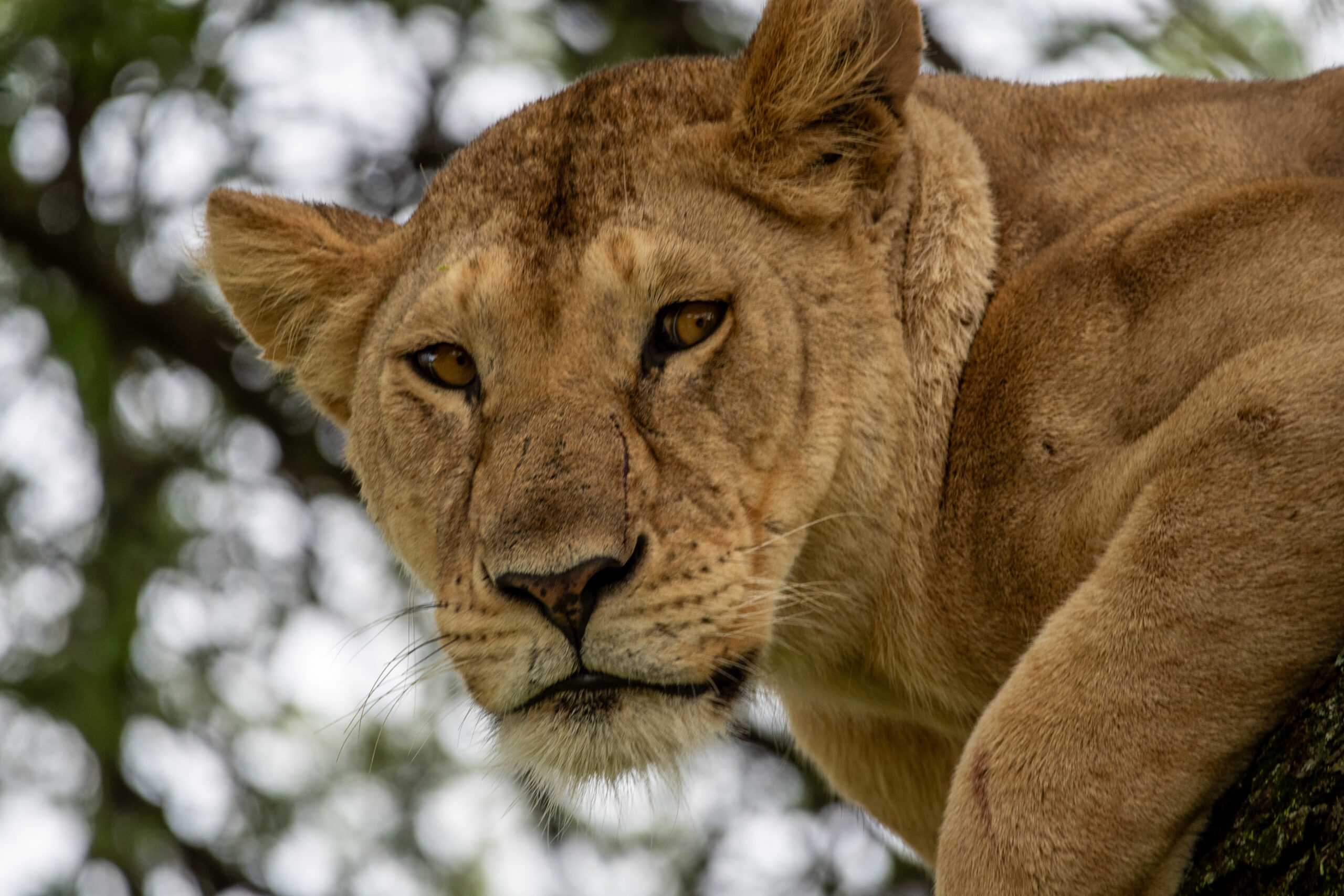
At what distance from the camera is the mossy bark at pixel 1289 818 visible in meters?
2.49

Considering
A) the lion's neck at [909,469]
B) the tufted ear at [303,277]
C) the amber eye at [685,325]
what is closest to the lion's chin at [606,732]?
the lion's neck at [909,469]

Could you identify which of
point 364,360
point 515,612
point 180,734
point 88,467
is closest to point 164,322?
point 88,467

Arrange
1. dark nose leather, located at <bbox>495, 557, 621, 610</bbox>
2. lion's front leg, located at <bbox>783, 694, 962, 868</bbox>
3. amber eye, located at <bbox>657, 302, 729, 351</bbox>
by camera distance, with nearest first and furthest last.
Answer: dark nose leather, located at <bbox>495, 557, 621, 610</bbox>
amber eye, located at <bbox>657, 302, 729, 351</bbox>
lion's front leg, located at <bbox>783, 694, 962, 868</bbox>

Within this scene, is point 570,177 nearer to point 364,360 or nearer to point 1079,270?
point 364,360

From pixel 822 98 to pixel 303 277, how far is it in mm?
1836

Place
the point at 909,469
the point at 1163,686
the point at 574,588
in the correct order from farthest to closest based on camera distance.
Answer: the point at 909,469
the point at 574,588
the point at 1163,686

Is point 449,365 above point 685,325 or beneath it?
beneath

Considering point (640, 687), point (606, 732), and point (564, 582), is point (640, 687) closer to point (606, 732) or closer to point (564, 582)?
point (606, 732)

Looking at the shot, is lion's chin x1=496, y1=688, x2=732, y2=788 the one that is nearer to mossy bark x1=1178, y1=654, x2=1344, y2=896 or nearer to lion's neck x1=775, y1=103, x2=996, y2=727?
lion's neck x1=775, y1=103, x2=996, y2=727

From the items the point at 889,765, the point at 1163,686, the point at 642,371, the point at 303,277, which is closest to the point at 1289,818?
the point at 1163,686

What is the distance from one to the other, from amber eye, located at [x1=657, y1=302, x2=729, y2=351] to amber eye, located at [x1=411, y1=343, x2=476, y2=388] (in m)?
0.58

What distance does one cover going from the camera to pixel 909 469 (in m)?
4.17

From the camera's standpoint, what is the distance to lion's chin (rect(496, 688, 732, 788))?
3.66m

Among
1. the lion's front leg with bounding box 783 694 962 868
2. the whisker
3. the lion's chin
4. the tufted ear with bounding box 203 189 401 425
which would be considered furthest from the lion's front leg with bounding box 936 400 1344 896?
the tufted ear with bounding box 203 189 401 425
